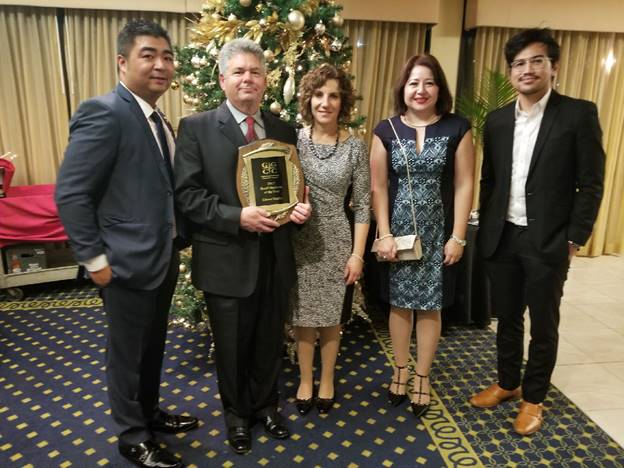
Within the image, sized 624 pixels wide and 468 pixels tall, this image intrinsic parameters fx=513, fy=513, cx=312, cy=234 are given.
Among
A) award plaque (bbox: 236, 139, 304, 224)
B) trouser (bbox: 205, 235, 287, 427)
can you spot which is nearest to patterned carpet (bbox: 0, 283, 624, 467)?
trouser (bbox: 205, 235, 287, 427)

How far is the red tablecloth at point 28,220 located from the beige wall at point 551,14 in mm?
3745

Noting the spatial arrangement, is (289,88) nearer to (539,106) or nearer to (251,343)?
(539,106)

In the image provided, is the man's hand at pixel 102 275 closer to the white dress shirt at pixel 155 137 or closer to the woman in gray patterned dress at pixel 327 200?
the white dress shirt at pixel 155 137

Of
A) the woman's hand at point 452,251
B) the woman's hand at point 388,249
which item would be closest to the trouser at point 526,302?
the woman's hand at point 452,251

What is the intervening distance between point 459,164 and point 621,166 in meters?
3.71

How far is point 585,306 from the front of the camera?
3.90 metres

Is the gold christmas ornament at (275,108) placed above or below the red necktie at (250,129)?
above

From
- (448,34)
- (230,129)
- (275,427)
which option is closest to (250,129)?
(230,129)

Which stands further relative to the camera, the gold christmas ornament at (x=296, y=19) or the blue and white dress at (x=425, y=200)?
the gold christmas ornament at (x=296, y=19)

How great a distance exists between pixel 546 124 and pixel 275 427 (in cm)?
169

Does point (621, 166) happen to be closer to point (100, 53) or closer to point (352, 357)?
point (352, 357)

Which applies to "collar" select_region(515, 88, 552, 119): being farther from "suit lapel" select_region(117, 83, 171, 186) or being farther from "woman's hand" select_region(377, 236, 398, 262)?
"suit lapel" select_region(117, 83, 171, 186)

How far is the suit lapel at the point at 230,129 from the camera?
1.85 meters

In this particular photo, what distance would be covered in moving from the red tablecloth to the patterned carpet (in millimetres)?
773
